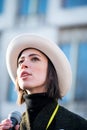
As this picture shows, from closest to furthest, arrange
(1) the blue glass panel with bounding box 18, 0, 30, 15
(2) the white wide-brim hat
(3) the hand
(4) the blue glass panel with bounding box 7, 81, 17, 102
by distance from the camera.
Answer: (3) the hand
(2) the white wide-brim hat
(4) the blue glass panel with bounding box 7, 81, 17, 102
(1) the blue glass panel with bounding box 18, 0, 30, 15

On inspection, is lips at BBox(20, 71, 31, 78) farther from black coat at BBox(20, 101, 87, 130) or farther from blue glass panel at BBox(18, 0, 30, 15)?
blue glass panel at BBox(18, 0, 30, 15)

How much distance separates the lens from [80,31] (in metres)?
8.73

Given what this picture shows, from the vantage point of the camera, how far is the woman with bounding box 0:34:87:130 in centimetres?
252

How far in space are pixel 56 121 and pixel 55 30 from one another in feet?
20.9

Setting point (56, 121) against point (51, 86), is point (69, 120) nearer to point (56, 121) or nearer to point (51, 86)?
point (56, 121)

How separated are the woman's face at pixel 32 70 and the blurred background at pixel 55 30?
5.68 m

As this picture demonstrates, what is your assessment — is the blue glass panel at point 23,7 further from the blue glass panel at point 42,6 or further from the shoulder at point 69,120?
the shoulder at point 69,120

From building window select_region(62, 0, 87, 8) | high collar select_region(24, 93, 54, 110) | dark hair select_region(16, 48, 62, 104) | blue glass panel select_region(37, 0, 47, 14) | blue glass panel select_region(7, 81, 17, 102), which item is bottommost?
high collar select_region(24, 93, 54, 110)

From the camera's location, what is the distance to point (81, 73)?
8609mm

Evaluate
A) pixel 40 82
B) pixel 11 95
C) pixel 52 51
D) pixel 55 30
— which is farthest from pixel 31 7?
pixel 40 82

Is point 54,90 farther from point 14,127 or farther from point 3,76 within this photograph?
point 3,76

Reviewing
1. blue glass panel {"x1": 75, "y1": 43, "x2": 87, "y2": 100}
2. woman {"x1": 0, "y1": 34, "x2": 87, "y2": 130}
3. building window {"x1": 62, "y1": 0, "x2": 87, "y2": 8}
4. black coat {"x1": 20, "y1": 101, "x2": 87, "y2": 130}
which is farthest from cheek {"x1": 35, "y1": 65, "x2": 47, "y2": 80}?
building window {"x1": 62, "y1": 0, "x2": 87, "y2": 8}

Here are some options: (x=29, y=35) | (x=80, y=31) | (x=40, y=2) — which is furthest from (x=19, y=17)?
(x=29, y=35)

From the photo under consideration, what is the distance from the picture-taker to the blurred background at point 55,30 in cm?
861
